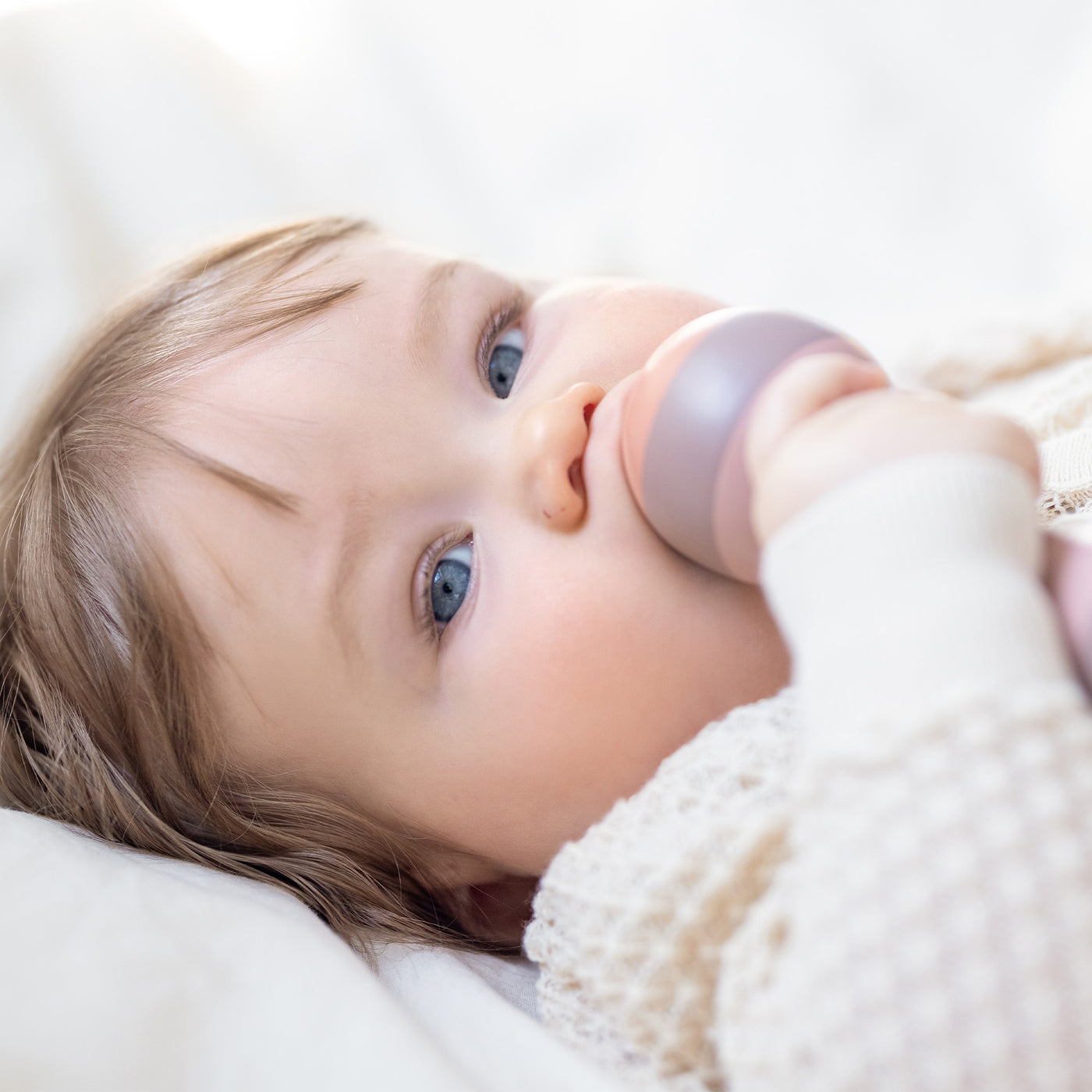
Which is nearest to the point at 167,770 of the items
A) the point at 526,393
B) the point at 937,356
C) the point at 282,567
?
the point at 282,567

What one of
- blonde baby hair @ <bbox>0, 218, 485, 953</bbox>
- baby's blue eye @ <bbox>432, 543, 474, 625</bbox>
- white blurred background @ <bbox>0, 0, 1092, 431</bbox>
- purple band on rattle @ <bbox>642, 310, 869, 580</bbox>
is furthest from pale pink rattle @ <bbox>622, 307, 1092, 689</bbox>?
white blurred background @ <bbox>0, 0, 1092, 431</bbox>

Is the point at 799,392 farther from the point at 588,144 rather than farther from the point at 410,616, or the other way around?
the point at 588,144

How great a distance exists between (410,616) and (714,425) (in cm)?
30

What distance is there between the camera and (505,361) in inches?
37.2

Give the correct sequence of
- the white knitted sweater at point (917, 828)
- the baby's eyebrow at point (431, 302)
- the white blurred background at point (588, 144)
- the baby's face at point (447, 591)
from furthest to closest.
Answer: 1. the white blurred background at point (588, 144)
2. the baby's eyebrow at point (431, 302)
3. the baby's face at point (447, 591)
4. the white knitted sweater at point (917, 828)

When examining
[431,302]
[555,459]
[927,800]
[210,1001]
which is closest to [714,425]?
[555,459]

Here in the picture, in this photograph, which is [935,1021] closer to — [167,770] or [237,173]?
[167,770]

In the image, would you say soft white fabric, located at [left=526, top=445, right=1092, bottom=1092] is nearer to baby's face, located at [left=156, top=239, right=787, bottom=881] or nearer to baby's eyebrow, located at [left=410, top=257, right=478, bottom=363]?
baby's face, located at [left=156, top=239, right=787, bottom=881]

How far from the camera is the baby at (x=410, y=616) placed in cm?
67

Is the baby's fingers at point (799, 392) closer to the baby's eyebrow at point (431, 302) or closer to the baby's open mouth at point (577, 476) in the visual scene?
the baby's open mouth at point (577, 476)

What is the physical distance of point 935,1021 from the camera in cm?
50

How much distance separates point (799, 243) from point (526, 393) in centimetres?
79

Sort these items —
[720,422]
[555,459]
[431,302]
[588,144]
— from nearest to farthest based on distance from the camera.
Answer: [720,422]
[555,459]
[431,302]
[588,144]

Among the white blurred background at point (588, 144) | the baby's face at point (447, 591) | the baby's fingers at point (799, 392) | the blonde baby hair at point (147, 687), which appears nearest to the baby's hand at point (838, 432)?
the baby's fingers at point (799, 392)
